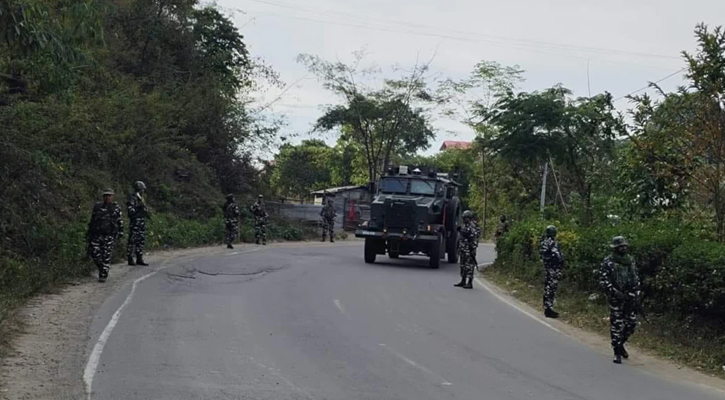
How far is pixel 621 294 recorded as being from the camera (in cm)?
1183

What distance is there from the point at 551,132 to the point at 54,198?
13118mm

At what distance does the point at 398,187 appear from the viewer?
2498 cm

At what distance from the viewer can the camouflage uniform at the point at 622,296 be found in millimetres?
11734

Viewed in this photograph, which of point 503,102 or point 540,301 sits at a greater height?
point 503,102

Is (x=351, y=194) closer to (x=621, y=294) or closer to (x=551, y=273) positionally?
(x=551, y=273)

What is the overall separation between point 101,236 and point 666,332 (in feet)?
34.1

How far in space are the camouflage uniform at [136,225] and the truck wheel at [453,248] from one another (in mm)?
9805

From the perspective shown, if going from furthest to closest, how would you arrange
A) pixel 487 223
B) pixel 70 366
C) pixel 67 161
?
1. pixel 487 223
2. pixel 67 161
3. pixel 70 366

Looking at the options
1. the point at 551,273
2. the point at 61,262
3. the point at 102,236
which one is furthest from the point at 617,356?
the point at 61,262

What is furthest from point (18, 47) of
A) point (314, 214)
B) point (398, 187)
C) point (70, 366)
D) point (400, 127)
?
point (400, 127)

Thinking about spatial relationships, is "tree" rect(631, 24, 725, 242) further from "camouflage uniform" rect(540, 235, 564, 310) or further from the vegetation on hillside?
the vegetation on hillside

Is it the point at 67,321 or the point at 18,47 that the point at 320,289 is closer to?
the point at 67,321

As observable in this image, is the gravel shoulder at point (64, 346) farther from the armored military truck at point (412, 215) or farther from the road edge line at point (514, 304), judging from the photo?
the armored military truck at point (412, 215)

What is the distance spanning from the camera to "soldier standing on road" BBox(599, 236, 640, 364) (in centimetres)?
1170
